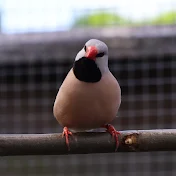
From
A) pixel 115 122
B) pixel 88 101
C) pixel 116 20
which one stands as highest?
pixel 116 20

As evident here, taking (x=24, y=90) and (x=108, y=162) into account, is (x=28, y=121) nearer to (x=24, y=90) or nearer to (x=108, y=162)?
(x=24, y=90)

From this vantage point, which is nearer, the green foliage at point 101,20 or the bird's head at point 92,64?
the bird's head at point 92,64

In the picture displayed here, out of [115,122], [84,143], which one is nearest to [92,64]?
[84,143]

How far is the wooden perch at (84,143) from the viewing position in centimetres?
72

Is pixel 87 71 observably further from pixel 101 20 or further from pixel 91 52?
pixel 101 20

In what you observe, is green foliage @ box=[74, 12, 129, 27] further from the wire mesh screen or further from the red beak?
the red beak

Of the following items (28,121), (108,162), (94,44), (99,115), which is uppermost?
(94,44)

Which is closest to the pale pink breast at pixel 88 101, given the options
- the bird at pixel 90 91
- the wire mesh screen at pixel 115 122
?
the bird at pixel 90 91

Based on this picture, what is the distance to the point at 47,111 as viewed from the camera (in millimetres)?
1500

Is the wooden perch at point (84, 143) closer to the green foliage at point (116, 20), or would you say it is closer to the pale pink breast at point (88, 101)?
the pale pink breast at point (88, 101)

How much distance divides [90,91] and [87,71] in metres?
0.03

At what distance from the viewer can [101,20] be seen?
1498mm

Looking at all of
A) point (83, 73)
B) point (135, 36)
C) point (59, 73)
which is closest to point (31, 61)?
point (59, 73)

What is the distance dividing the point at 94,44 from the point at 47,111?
0.79 m
